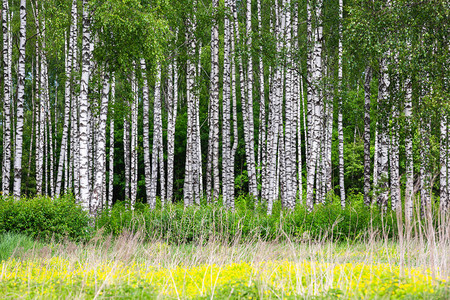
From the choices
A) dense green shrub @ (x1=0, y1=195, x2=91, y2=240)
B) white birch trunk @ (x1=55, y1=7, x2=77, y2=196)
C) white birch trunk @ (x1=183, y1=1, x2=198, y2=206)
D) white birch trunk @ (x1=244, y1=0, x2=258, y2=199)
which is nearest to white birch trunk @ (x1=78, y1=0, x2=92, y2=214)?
dense green shrub @ (x1=0, y1=195, x2=91, y2=240)

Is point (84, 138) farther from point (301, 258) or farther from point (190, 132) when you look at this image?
point (301, 258)

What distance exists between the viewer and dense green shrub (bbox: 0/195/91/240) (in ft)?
31.4

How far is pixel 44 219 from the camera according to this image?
972 cm

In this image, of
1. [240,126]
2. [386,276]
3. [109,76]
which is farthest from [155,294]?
[240,126]

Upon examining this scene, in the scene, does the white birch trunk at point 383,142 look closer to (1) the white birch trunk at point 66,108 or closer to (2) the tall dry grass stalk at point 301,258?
(2) the tall dry grass stalk at point 301,258

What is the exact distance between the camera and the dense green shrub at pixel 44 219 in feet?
31.4

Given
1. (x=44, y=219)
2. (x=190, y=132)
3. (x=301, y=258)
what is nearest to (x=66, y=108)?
(x=190, y=132)

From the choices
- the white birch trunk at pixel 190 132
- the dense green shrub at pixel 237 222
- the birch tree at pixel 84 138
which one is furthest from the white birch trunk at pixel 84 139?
the white birch trunk at pixel 190 132

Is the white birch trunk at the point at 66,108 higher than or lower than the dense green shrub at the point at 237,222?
higher

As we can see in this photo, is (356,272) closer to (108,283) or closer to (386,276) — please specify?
(386,276)

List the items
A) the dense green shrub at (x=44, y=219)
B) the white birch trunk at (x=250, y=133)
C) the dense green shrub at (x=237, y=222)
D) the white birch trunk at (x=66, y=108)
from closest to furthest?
the dense green shrub at (x=44, y=219)
the dense green shrub at (x=237, y=222)
the white birch trunk at (x=250, y=133)
the white birch trunk at (x=66, y=108)

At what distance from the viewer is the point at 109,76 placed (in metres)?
11.8

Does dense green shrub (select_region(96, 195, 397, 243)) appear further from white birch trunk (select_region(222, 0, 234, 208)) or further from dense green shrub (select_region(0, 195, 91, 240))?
white birch trunk (select_region(222, 0, 234, 208))

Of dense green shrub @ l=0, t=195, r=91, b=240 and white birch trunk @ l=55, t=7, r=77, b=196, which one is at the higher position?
white birch trunk @ l=55, t=7, r=77, b=196
